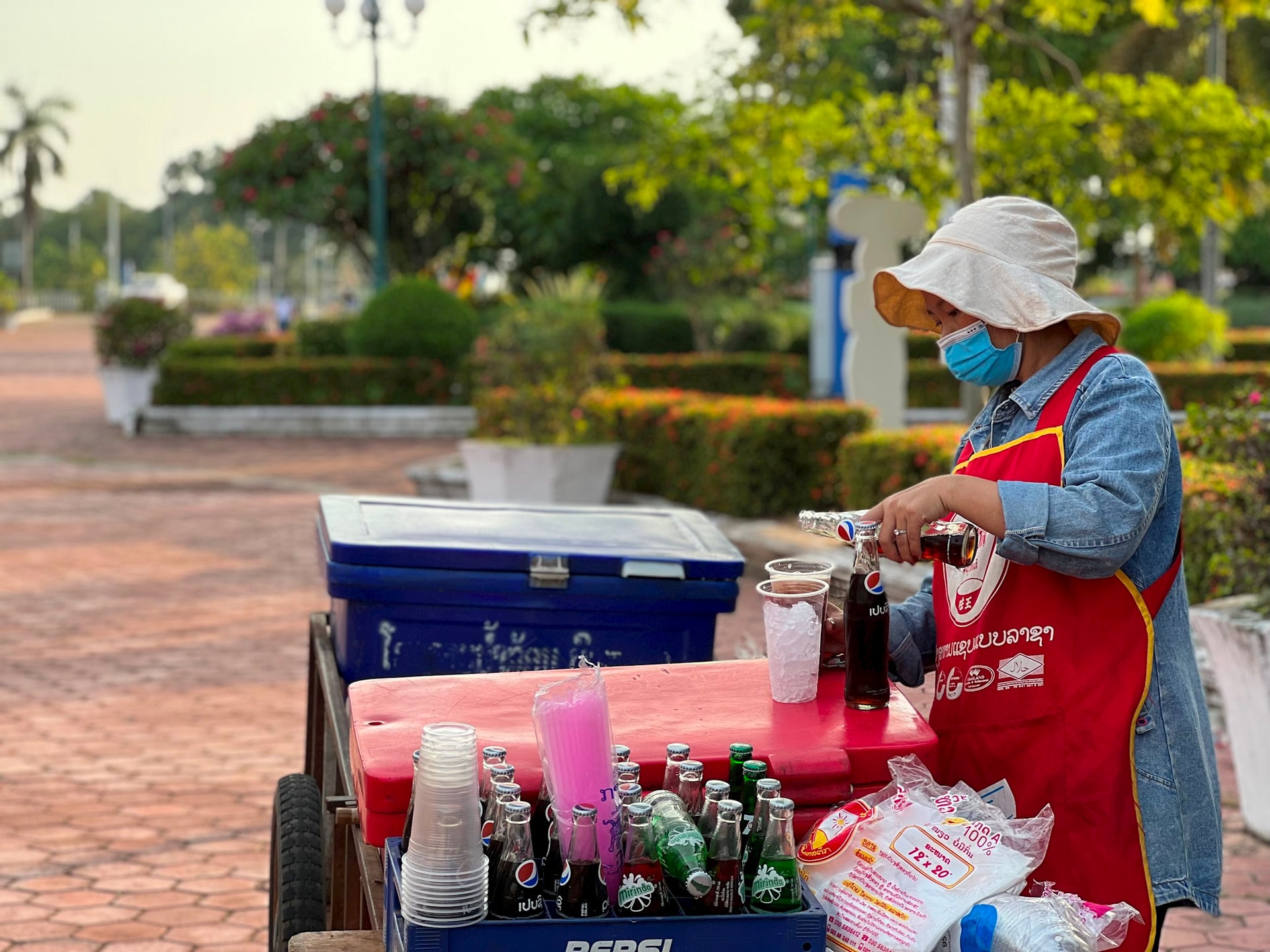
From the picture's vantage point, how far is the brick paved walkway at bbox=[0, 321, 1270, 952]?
14.2 feet

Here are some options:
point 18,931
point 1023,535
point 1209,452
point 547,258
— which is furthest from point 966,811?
point 547,258

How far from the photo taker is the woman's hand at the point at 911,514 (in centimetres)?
212

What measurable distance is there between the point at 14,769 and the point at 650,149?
818cm

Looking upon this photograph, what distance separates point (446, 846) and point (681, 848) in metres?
0.29

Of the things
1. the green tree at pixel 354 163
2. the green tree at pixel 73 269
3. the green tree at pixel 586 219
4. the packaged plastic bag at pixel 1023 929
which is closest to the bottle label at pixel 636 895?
the packaged plastic bag at pixel 1023 929

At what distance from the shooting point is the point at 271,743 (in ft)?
19.6

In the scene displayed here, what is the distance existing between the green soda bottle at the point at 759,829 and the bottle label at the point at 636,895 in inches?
5.8

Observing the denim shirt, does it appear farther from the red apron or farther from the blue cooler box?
the blue cooler box

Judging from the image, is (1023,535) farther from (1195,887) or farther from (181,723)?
(181,723)

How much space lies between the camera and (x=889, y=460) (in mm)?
8758

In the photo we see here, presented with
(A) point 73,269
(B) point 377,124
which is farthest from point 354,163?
(A) point 73,269

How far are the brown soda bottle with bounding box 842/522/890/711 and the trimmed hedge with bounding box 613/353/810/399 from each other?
1699 cm

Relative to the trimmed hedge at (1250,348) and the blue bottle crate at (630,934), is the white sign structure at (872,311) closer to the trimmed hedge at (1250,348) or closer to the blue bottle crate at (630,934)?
the blue bottle crate at (630,934)

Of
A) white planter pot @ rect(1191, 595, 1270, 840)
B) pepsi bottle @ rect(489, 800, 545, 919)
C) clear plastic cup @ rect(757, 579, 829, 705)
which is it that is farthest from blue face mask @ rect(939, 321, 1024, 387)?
white planter pot @ rect(1191, 595, 1270, 840)
